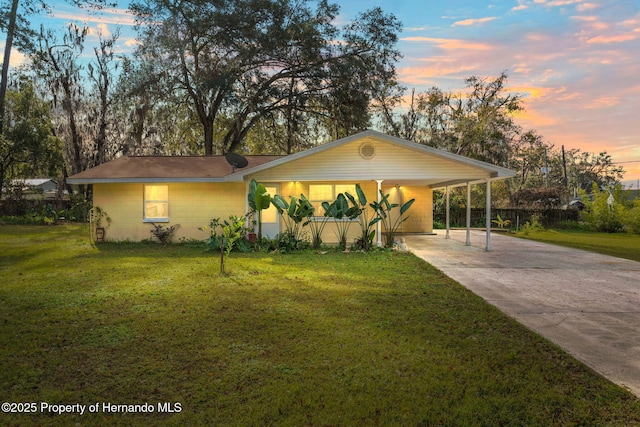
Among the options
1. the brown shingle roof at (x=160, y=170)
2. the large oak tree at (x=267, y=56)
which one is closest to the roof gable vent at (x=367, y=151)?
the brown shingle roof at (x=160, y=170)

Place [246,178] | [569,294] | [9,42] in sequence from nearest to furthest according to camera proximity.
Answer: [569,294], [246,178], [9,42]

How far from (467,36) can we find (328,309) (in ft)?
46.2

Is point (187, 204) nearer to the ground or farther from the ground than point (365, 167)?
nearer to the ground

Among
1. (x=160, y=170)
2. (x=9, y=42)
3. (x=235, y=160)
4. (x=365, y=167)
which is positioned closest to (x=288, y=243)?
(x=235, y=160)

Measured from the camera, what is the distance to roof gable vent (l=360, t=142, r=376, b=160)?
13232 millimetres

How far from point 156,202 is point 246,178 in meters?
3.77

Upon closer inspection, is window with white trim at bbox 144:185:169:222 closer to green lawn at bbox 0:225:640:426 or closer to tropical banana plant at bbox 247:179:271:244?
tropical banana plant at bbox 247:179:271:244

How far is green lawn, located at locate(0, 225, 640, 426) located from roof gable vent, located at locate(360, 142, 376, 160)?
6394 millimetres

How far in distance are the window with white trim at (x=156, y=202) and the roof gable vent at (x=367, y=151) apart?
23.7 feet

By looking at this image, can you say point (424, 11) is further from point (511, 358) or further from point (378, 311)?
point (511, 358)

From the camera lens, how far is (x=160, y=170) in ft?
47.6

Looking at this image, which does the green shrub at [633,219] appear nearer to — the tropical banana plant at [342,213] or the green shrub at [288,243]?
the tropical banana plant at [342,213]

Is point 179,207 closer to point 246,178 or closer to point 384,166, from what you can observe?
→ point 246,178

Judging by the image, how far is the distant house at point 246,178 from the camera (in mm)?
13172
